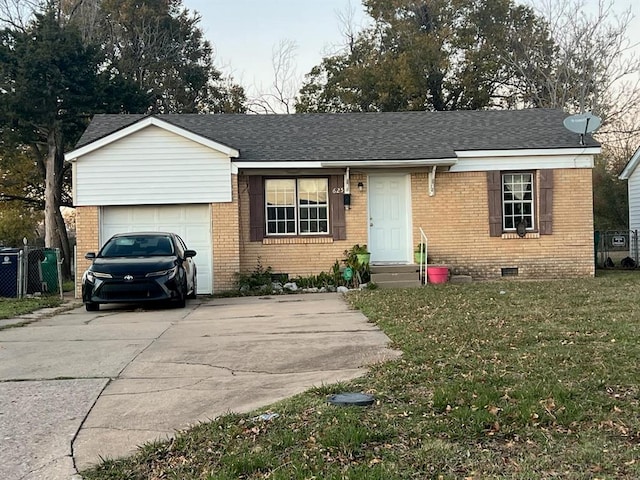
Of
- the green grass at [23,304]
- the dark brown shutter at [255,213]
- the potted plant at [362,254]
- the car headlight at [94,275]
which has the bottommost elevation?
the green grass at [23,304]

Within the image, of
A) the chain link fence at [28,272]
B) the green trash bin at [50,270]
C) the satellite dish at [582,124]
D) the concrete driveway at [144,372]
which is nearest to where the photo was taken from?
the concrete driveway at [144,372]

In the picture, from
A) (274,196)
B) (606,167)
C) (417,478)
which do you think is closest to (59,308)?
(274,196)

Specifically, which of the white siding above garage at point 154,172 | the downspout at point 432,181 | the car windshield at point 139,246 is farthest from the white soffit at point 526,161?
the car windshield at point 139,246

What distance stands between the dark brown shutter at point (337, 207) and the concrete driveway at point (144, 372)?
5.39m

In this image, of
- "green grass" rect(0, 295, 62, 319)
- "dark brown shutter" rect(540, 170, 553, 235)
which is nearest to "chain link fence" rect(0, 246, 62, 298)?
"green grass" rect(0, 295, 62, 319)

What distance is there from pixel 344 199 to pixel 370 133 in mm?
2732

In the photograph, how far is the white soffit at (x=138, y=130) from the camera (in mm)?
15211

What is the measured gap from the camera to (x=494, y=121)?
18578 mm

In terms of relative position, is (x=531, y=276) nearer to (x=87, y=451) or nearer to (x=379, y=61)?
(x=87, y=451)

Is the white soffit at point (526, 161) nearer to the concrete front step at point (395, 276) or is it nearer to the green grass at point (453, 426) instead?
the concrete front step at point (395, 276)

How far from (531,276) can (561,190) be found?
2.38 m

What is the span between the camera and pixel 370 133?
18.0 meters

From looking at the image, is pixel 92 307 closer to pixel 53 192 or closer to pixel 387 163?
pixel 387 163

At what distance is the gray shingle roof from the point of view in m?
16.2
